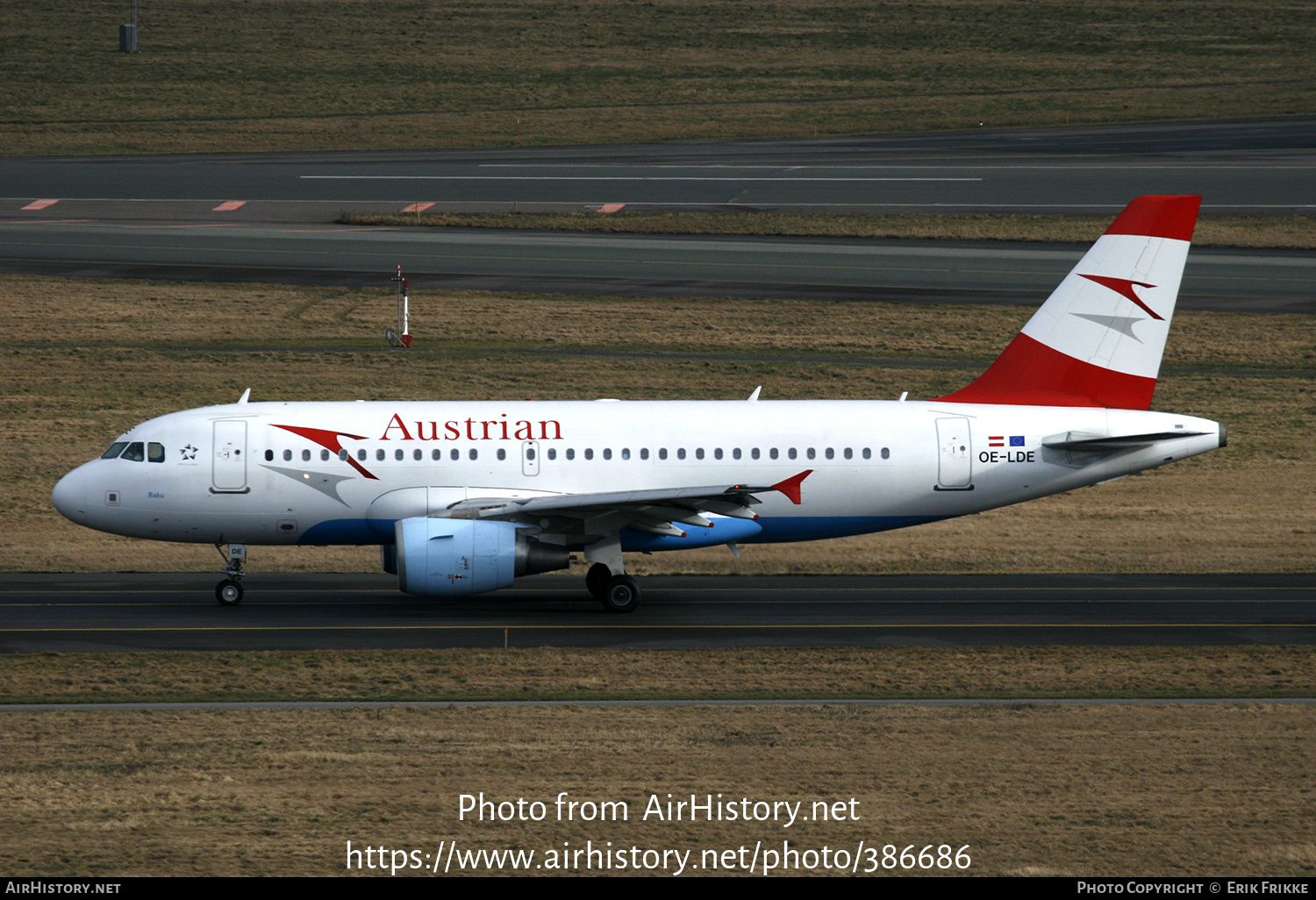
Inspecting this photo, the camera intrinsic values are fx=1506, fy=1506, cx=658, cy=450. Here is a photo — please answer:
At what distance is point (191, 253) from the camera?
6119 cm

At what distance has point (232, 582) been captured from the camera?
3027 centimetres

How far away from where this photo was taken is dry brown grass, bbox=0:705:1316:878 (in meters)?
16.9

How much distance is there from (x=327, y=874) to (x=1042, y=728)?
35.1 ft

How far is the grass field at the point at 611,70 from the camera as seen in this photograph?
89312 millimetres

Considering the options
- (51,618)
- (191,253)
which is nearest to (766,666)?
(51,618)

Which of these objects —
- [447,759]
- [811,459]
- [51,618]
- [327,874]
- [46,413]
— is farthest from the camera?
[46,413]

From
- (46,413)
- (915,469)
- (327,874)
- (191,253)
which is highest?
(191,253)

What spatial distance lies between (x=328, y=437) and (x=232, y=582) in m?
3.48

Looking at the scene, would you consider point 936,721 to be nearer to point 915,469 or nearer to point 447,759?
point 447,759

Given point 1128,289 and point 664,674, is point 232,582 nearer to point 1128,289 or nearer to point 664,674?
point 664,674

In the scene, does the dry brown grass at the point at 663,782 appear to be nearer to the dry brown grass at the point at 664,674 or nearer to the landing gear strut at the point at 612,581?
the dry brown grass at the point at 664,674

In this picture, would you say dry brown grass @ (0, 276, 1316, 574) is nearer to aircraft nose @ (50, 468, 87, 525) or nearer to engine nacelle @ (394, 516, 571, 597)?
aircraft nose @ (50, 468, 87, 525)

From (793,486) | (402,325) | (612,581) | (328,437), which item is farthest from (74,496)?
(402,325)

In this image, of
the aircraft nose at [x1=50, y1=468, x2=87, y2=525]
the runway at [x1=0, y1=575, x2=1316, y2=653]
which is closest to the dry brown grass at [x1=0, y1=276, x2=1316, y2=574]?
the runway at [x1=0, y1=575, x2=1316, y2=653]
